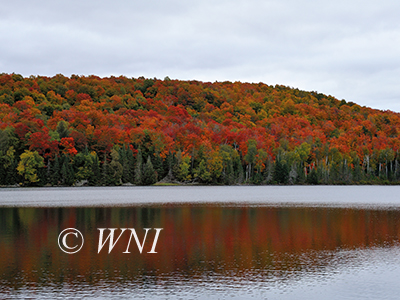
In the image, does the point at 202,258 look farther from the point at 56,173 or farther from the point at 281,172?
the point at 281,172

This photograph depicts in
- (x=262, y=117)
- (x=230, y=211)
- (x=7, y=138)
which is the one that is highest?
(x=262, y=117)

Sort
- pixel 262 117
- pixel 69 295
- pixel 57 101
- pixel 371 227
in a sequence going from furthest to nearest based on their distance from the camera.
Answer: pixel 262 117, pixel 57 101, pixel 371 227, pixel 69 295

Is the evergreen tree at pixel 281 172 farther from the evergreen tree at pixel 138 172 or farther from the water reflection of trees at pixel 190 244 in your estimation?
the water reflection of trees at pixel 190 244

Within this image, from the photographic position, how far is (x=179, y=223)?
130 ft

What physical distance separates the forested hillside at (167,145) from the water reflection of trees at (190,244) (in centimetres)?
7235

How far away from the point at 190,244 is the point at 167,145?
110 meters

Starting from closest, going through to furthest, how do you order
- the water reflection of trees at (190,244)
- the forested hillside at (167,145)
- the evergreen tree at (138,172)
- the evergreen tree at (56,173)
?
1. the water reflection of trees at (190,244)
2. the evergreen tree at (56,173)
3. the forested hillside at (167,145)
4. the evergreen tree at (138,172)

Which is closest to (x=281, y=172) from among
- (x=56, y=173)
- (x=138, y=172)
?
(x=138, y=172)

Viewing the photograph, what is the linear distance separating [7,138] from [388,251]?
106382mm

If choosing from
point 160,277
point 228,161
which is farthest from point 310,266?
point 228,161

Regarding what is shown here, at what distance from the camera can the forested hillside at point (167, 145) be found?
119 metres

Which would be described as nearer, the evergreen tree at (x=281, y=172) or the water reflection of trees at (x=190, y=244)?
the water reflection of trees at (x=190, y=244)

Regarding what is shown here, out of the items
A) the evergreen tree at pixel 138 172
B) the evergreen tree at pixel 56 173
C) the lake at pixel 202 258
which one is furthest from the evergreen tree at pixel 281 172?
the lake at pixel 202 258

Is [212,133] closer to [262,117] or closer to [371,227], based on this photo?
[262,117]
